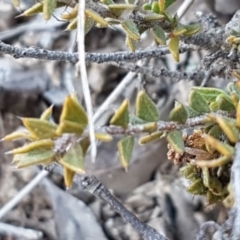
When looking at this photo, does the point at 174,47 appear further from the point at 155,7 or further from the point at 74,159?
the point at 74,159

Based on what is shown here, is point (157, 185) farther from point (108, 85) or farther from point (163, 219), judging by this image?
point (108, 85)

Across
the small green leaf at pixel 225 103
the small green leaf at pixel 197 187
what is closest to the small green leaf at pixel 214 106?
the small green leaf at pixel 225 103

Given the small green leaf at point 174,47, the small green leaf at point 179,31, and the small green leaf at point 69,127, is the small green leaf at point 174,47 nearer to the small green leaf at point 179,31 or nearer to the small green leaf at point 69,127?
the small green leaf at point 179,31

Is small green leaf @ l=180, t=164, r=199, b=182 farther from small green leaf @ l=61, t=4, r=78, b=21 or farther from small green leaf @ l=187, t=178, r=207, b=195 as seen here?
small green leaf @ l=61, t=4, r=78, b=21

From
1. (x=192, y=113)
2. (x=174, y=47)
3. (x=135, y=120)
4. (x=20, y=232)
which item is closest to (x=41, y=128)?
(x=135, y=120)

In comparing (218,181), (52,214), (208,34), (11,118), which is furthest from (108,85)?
(218,181)

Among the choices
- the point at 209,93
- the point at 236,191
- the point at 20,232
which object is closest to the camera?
the point at 236,191

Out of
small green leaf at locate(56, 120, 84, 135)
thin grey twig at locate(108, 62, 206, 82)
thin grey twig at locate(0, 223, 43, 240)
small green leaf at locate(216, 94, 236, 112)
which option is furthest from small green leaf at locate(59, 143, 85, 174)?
thin grey twig at locate(0, 223, 43, 240)
